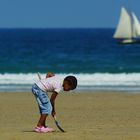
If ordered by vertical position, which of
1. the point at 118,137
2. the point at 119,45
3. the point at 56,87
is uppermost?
A: the point at 119,45

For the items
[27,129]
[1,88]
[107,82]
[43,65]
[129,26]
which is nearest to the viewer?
[27,129]

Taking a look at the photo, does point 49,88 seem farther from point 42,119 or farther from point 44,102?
point 42,119

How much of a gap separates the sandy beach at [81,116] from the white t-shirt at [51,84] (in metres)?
0.75

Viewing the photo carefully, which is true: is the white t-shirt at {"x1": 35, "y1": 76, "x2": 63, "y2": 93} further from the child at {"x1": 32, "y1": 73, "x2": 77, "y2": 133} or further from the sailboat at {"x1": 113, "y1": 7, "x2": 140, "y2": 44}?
the sailboat at {"x1": 113, "y1": 7, "x2": 140, "y2": 44}

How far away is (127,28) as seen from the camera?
260 feet

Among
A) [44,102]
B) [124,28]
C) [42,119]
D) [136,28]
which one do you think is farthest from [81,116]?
[136,28]

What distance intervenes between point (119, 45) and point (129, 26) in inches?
223

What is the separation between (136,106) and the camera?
717 inches

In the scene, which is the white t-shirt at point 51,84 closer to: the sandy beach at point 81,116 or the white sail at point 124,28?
the sandy beach at point 81,116

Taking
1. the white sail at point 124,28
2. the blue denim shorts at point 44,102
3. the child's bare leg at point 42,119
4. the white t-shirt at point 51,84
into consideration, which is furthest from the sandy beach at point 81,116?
the white sail at point 124,28

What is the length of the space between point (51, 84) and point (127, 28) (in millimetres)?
68315

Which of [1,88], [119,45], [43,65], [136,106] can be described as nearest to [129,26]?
[119,45]

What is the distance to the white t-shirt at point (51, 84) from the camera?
11.5m

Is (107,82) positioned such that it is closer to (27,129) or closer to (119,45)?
(27,129)
